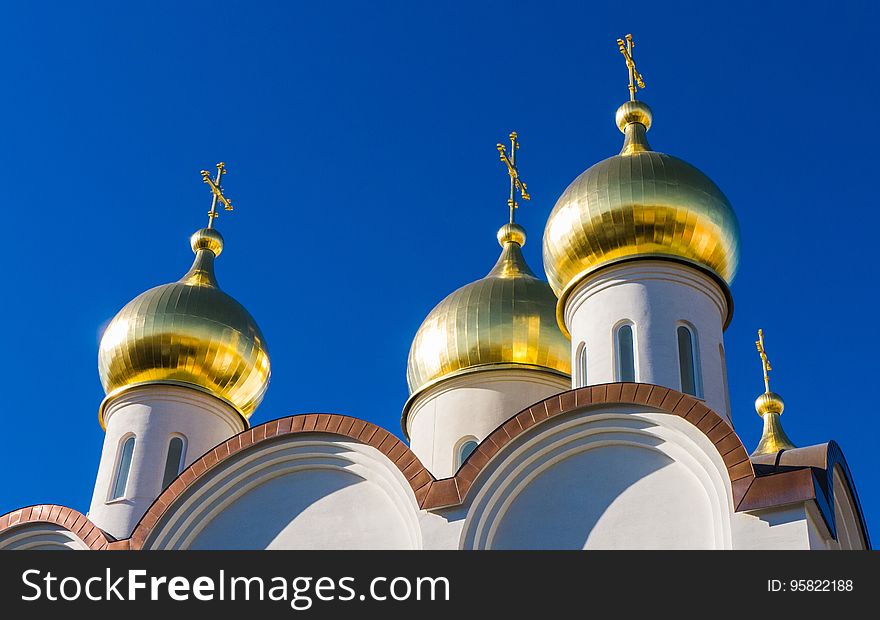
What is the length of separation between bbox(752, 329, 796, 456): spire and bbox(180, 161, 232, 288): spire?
7624 mm

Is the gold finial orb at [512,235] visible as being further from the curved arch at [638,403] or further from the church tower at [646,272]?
the curved arch at [638,403]

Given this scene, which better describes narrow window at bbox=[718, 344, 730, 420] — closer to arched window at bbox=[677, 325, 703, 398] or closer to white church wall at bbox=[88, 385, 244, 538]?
arched window at bbox=[677, 325, 703, 398]

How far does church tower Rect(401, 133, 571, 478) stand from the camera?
12820 millimetres

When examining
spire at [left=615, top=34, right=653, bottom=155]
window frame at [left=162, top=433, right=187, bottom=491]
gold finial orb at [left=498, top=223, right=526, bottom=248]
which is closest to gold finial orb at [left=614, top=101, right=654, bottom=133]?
spire at [left=615, top=34, right=653, bottom=155]

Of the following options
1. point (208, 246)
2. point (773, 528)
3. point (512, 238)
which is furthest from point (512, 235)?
point (773, 528)

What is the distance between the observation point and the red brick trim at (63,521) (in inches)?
430

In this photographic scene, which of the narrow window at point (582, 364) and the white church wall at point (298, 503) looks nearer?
the white church wall at point (298, 503)

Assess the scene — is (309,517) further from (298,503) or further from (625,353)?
(625,353)

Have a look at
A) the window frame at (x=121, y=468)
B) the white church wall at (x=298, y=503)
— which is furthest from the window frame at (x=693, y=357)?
the window frame at (x=121, y=468)

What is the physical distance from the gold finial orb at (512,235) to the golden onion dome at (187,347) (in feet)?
10.5

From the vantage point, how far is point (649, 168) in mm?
11406
